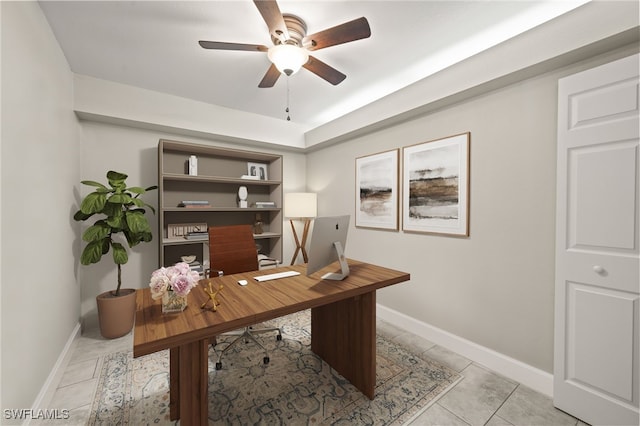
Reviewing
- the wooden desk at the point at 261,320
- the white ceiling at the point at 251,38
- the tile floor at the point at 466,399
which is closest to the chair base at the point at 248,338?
the wooden desk at the point at 261,320

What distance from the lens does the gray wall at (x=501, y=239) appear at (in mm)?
1877

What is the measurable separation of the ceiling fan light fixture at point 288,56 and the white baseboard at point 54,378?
8.90ft

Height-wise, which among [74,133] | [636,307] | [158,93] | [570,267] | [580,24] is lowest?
[636,307]

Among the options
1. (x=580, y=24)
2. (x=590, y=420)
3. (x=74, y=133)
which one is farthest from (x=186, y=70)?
(x=590, y=420)

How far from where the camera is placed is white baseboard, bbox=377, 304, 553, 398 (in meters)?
1.87

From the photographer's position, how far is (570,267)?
168cm

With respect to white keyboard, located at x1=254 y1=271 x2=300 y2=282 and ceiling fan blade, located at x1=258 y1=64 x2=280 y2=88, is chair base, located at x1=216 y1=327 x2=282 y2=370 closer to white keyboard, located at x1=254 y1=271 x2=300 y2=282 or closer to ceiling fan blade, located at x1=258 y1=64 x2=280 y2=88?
white keyboard, located at x1=254 y1=271 x2=300 y2=282

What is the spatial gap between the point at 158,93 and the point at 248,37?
162 centimetres

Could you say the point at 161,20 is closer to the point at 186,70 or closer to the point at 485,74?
the point at 186,70

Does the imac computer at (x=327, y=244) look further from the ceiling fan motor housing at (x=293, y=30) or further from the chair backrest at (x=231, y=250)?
the ceiling fan motor housing at (x=293, y=30)

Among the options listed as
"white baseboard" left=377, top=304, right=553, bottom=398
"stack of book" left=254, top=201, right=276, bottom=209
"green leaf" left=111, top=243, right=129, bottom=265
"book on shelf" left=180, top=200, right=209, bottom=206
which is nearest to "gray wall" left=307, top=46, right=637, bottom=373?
"white baseboard" left=377, top=304, right=553, bottom=398

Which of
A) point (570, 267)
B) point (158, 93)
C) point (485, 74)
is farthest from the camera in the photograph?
point (158, 93)

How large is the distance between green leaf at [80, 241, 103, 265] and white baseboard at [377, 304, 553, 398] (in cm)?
311

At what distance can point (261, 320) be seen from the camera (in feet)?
4.13
